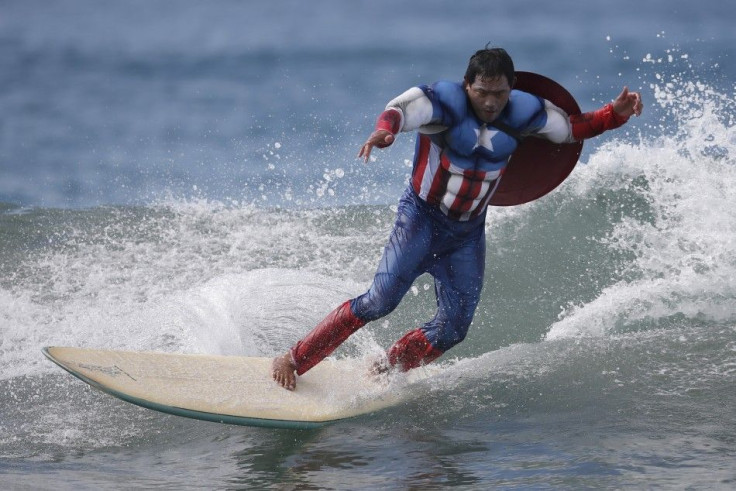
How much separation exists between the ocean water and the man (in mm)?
408

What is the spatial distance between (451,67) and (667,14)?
5305mm

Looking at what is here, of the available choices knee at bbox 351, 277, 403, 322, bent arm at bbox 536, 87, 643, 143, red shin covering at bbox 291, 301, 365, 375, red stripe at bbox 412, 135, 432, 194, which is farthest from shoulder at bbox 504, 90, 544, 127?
red shin covering at bbox 291, 301, 365, 375

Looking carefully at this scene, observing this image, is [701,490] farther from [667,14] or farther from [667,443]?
[667,14]

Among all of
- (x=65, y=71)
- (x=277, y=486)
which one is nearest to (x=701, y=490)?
(x=277, y=486)

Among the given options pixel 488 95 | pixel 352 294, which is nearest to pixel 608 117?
pixel 488 95

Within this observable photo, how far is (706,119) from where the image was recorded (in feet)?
27.1

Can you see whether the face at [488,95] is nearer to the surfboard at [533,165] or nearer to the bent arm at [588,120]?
the bent arm at [588,120]

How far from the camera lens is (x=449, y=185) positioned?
523 centimetres

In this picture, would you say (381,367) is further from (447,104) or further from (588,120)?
(588,120)

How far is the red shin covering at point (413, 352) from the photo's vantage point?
570 centimetres

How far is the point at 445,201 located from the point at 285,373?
1.23m

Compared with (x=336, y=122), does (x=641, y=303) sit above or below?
below

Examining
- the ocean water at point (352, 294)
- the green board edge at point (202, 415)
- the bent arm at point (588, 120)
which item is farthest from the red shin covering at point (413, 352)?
the bent arm at point (588, 120)

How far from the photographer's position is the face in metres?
4.93
